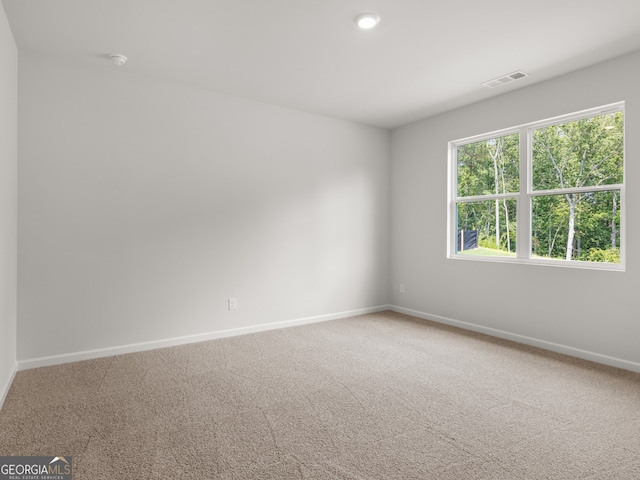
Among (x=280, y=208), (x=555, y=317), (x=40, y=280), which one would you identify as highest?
(x=280, y=208)

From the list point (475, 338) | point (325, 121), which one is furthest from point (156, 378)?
Result: point (325, 121)

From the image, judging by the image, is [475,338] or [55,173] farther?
[475,338]

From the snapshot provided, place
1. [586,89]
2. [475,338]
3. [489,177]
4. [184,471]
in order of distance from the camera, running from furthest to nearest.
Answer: [489,177]
[475,338]
[586,89]
[184,471]

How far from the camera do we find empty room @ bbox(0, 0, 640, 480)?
2150mm

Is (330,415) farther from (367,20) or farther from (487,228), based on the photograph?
(487,228)

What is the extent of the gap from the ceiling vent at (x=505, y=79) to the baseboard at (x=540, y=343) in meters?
2.55

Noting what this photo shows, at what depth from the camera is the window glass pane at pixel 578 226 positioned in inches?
132

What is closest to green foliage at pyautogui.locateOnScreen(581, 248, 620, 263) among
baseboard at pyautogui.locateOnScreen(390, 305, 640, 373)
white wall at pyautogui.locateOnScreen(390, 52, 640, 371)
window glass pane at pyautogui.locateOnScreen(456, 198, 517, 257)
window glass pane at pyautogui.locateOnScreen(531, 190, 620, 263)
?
window glass pane at pyautogui.locateOnScreen(531, 190, 620, 263)

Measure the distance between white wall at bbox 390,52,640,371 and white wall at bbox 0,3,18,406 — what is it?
4.22 m

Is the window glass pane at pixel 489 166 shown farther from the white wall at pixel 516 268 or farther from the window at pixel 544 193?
the white wall at pixel 516 268

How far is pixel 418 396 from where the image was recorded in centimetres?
264

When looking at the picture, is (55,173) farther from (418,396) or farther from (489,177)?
(489,177)

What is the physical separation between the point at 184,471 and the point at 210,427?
40 centimetres

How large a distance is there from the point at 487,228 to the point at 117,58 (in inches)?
160
